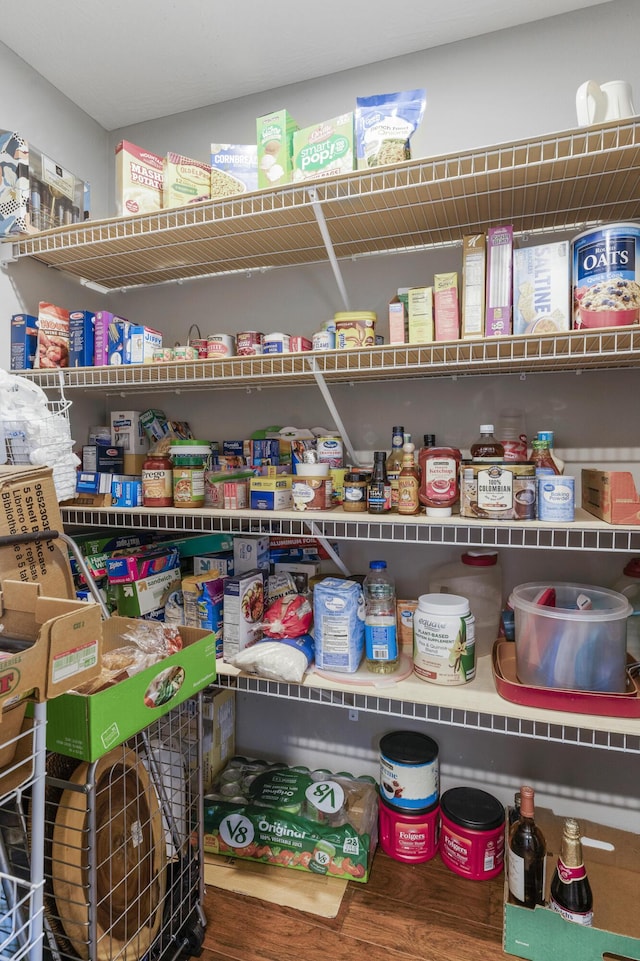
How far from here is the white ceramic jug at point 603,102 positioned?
3.76 ft

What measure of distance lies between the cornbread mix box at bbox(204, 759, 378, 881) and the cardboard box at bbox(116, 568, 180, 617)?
25.5 inches

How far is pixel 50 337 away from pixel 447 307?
1270mm

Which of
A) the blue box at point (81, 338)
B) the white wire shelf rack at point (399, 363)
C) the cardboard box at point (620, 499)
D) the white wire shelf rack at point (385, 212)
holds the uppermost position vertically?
the white wire shelf rack at point (385, 212)

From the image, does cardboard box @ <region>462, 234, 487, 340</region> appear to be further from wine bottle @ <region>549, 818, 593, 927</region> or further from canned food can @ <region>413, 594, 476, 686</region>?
wine bottle @ <region>549, 818, 593, 927</region>

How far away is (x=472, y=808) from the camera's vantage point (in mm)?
1503

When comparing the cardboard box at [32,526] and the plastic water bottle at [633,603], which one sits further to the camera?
the plastic water bottle at [633,603]

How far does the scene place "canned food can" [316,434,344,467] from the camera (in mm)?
1554

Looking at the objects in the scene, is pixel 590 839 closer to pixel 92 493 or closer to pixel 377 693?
pixel 377 693

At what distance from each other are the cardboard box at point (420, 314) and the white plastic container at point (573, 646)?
0.73 meters

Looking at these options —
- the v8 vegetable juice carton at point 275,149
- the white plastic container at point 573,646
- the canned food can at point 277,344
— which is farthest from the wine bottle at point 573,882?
the v8 vegetable juice carton at point 275,149

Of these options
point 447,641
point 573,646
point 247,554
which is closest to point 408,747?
point 447,641

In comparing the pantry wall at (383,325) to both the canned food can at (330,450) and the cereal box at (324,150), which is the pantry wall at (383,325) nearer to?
the canned food can at (330,450)

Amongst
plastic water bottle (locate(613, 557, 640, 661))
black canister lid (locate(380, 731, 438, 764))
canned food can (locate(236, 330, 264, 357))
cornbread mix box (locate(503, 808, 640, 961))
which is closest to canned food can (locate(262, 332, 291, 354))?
canned food can (locate(236, 330, 264, 357))

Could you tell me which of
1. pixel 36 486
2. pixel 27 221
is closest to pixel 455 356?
pixel 36 486
